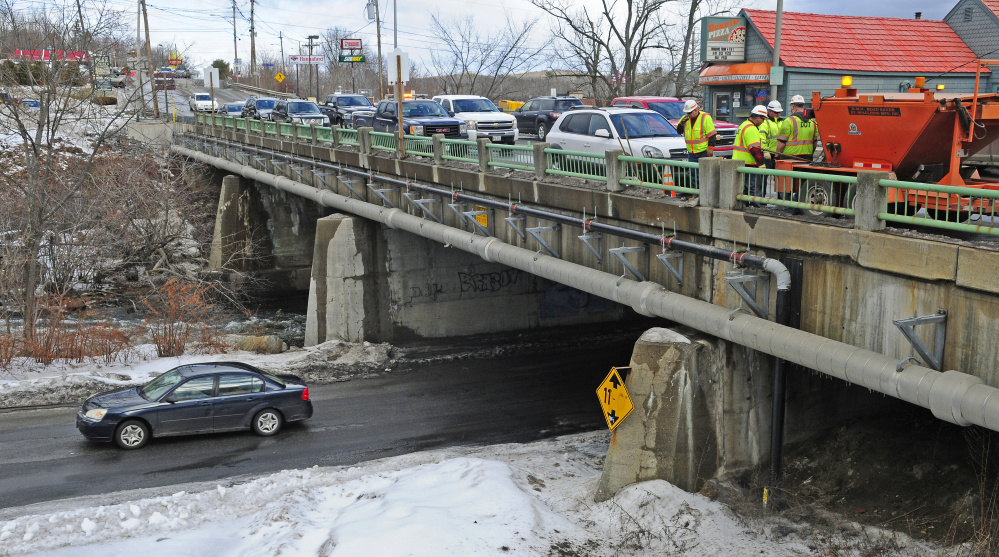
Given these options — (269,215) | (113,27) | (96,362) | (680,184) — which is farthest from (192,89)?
(680,184)

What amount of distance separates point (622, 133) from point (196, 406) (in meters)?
9.44

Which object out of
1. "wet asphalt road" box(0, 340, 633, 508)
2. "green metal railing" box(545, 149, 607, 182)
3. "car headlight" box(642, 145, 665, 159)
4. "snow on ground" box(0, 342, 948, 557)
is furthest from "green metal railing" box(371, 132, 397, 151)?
"snow on ground" box(0, 342, 948, 557)

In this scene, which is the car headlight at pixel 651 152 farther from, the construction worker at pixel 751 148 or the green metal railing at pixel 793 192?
the green metal railing at pixel 793 192

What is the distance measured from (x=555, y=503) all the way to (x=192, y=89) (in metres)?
96.5

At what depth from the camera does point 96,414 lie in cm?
1380

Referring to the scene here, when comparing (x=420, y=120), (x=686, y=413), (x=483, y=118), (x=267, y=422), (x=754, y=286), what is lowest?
(x=267, y=422)

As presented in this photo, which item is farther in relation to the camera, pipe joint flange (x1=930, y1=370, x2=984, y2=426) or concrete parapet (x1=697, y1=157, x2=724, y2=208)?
concrete parapet (x1=697, y1=157, x2=724, y2=208)

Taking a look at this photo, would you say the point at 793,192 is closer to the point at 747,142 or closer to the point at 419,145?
the point at 747,142

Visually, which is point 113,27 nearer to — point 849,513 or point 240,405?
point 240,405

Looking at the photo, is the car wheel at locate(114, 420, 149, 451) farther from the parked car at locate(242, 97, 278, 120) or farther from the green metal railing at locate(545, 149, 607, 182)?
the parked car at locate(242, 97, 278, 120)

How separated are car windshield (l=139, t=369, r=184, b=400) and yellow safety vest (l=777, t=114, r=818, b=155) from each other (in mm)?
10741

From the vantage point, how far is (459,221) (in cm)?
1858

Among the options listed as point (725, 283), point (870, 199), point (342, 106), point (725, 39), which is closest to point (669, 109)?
point (725, 39)

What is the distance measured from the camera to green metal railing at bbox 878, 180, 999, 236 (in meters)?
7.63
